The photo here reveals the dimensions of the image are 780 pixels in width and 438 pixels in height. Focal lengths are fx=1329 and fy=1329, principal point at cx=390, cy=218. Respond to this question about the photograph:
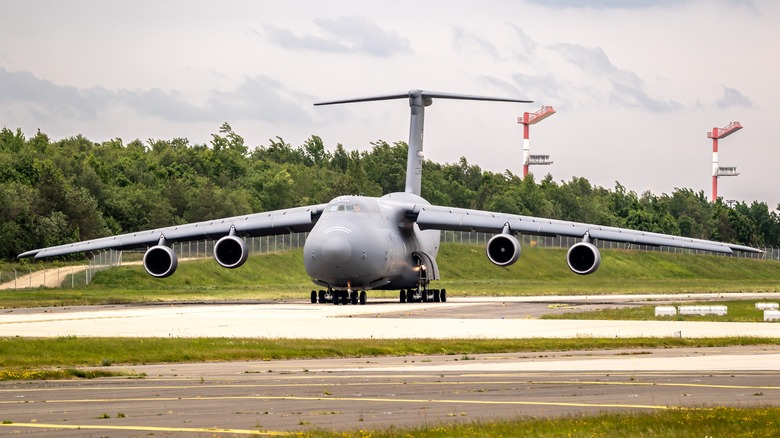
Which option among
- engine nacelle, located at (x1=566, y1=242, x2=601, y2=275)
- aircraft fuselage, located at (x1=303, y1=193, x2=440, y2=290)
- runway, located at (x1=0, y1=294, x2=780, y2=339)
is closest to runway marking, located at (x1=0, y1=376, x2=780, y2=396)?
runway, located at (x1=0, y1=294, x2=780, y2=339)

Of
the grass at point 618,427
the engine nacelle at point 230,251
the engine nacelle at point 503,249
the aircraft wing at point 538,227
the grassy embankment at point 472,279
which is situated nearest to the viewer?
the grass at point 618,427

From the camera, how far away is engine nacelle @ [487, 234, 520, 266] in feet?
152

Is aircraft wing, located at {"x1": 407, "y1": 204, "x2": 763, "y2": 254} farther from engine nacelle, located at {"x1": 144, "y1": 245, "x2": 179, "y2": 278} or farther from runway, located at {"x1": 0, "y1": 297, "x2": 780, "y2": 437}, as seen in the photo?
runway, located at {"x1": 0, "y1": 297, "x2": 780, "y2": 437}

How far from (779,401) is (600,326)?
1759cm

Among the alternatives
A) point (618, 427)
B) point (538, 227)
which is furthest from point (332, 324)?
point (618, 427)

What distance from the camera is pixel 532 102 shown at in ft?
171

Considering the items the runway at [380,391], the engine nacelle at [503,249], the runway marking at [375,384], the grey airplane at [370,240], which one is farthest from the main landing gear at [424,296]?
the runway marking at [375,384]

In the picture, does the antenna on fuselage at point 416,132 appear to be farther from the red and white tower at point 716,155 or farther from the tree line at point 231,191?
the red and white tower at point 716,155

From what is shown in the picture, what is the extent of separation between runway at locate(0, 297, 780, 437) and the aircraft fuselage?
13.8m

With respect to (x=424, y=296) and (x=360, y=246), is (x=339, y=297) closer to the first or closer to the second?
(x=360, y=246)

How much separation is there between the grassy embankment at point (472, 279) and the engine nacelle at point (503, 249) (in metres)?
10.4

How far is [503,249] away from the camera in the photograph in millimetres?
46875

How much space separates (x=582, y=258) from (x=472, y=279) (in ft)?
91.7

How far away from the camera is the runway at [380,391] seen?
13.6 meters
